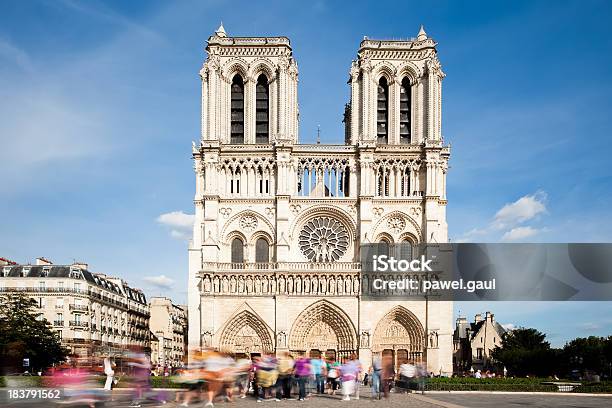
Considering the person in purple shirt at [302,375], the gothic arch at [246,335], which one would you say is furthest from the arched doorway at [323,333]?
the person in purple shirt at [302,375]

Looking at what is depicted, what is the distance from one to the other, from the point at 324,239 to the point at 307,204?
2.69 meters

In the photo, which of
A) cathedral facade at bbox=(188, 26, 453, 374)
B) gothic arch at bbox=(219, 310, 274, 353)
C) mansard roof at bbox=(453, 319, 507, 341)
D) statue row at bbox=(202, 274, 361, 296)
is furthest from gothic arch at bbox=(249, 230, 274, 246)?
mansard roof at bbox=(453, 319, 507, 341)

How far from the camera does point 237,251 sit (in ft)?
181

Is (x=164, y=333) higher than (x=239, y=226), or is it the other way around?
(x=239, y=226)

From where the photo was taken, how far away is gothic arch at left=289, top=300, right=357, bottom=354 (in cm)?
5338

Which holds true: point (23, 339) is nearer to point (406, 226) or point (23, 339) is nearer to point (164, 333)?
point (406, 226)

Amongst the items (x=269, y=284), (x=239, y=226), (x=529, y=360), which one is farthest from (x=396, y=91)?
(x=529, y=360)

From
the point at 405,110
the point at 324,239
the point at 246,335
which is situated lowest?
the point at 246,335

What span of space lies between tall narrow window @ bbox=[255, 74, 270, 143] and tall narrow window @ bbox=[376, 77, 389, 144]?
25.9ft

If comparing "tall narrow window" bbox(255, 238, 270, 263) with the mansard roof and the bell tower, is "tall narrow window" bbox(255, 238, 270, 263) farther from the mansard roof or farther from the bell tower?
the mansard roof

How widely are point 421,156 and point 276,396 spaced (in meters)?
32.0

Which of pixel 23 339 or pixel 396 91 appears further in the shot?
pixel 396 91

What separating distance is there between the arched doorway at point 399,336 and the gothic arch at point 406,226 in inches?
203

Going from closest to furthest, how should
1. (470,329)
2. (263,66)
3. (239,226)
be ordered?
(239,226) → (263,66) → (470,329)
